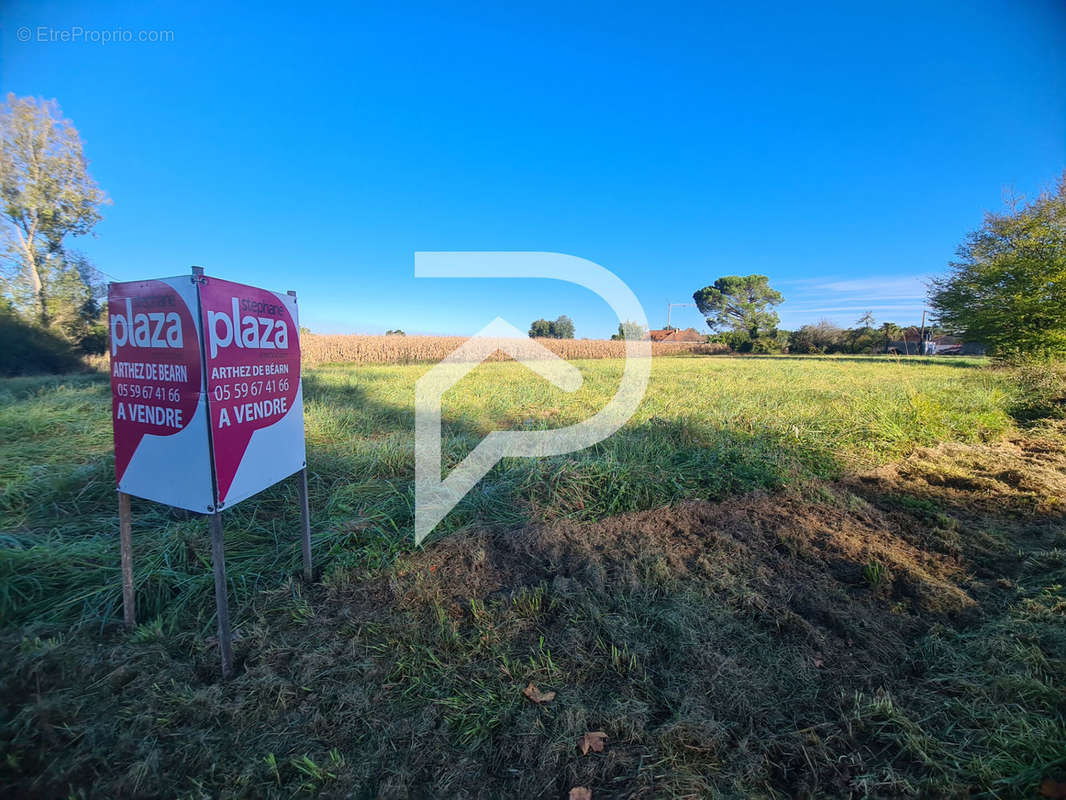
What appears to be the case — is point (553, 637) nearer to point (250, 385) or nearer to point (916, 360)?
point (250, 385)

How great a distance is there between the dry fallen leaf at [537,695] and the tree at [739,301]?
6016 cm

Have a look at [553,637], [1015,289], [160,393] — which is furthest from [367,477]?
[1015,289]

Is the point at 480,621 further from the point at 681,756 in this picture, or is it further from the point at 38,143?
the point at 38,143

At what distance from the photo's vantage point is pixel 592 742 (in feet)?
5.24

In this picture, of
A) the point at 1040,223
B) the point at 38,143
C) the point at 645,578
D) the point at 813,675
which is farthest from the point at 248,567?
the point at 1040,223

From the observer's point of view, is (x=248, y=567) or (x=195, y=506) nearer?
(x=195, y=506)

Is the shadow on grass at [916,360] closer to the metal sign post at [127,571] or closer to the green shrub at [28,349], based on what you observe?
the metal sign post at [127,571]

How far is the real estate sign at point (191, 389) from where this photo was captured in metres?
1.85

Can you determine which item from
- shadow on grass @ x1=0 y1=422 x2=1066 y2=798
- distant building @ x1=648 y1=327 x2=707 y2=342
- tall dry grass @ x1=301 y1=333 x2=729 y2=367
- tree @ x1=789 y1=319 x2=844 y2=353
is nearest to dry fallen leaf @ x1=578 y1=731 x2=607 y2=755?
shadow on grass @ x1=0 y1=422 x2=1066 y2=798

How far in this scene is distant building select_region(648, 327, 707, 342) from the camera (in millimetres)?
47269

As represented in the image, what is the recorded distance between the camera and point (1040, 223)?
43.8 ft

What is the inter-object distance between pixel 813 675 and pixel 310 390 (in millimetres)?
9715

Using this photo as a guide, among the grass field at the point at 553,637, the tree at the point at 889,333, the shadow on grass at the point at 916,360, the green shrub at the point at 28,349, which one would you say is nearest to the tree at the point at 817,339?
the tree at the point at 889,333

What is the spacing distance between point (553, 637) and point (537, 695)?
360mm
